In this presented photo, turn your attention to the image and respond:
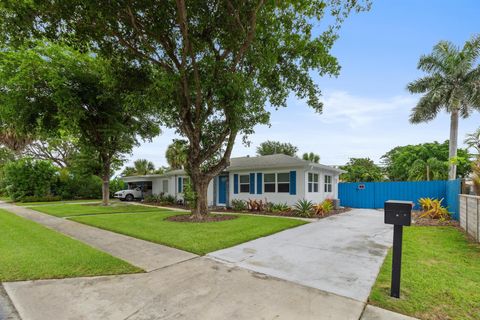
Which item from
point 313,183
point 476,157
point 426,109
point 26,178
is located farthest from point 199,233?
point 26,178

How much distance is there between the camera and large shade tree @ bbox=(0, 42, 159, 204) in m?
10.4

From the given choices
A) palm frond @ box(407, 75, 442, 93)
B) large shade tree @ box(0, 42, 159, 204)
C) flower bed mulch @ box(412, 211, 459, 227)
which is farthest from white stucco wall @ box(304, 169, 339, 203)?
large shade tree @ box(0, 42, 159, 204)

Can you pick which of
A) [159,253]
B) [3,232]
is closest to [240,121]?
[159,253]

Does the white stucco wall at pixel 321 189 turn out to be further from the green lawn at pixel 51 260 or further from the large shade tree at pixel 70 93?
the green lawn at pixel 51 260

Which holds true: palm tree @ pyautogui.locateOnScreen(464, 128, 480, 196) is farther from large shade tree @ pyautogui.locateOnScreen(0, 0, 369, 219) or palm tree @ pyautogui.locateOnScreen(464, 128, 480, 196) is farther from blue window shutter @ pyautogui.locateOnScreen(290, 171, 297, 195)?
blue window shutter @ pyautogui.locateOnScreen(290, 171, 297, 195)

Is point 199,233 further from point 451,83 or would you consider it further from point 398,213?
point 451,83

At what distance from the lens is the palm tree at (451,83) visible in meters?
14.0

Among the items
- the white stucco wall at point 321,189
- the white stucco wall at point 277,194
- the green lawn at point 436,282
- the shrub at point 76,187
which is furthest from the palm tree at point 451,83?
the shrub at point 76,187

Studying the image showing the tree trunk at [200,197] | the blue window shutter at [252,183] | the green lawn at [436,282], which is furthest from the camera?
the blue window shutter at [252,183]

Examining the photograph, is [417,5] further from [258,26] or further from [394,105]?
[394,105]

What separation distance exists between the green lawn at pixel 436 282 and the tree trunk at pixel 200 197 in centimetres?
705

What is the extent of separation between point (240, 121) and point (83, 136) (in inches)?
472

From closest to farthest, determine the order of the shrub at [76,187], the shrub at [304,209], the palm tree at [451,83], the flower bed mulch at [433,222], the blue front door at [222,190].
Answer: the flower bed mulch at [433,222], the shrub at [304,209], the palm tree at [451,83], the blue front door at [222,190], the shrub at [76,187]

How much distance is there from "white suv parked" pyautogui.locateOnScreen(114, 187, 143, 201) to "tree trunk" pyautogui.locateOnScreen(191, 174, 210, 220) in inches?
590
